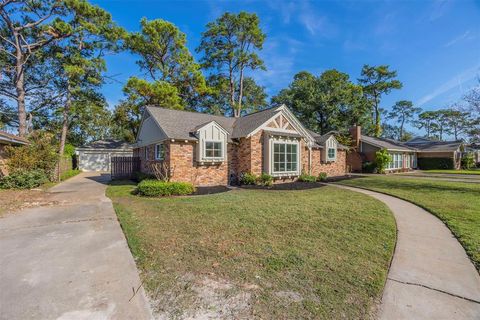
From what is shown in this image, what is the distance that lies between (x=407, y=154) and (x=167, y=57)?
105 feet

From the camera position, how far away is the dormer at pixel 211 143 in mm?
12266

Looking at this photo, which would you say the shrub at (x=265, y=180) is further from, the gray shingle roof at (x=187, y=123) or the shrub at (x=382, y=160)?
the shrub at (x=382, y=160)

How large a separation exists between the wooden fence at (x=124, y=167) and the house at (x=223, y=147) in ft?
2.84

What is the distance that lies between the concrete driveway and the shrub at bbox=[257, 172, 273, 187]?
8.65 meters

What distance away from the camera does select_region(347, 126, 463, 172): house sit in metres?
25.7

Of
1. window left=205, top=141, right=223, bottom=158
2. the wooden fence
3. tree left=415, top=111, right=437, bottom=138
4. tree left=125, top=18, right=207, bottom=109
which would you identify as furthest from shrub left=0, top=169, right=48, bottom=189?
tree left=415, top=111, right=437, bottom=138

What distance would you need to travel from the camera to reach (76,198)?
9.41 metres

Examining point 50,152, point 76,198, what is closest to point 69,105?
point 50,152

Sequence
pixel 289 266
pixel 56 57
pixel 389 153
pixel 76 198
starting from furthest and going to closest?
1. pixel 389 153
2. pixel 56 57
3. pixel 76 198
4. pixel 289 266

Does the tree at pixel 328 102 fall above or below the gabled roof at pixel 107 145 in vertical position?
above

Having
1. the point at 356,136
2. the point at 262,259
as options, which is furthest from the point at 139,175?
the point at 356,136

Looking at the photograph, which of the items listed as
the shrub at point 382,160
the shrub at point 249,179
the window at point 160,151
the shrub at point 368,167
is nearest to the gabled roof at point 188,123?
the window at point 160,151

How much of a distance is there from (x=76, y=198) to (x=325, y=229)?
32.2 feet

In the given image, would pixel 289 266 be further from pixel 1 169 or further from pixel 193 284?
pixel 1 169
